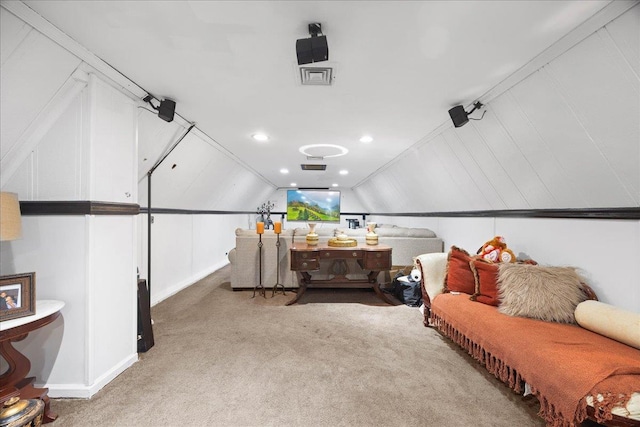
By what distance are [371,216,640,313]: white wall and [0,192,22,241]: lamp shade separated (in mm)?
3662

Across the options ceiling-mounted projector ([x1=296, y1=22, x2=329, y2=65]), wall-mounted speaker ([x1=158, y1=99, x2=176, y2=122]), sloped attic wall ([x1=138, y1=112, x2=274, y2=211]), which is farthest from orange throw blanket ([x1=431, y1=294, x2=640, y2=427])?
sloped attic wall ([x1=138, y1=112, x2=274, y2=211])

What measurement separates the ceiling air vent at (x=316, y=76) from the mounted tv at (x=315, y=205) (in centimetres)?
777

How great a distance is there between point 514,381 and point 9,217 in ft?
9.84

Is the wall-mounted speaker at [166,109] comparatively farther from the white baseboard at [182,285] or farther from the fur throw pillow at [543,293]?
the fur throw pillow at [543,293]

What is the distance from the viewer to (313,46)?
1.42 metres

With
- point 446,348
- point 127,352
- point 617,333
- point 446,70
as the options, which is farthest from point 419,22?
point 127,352

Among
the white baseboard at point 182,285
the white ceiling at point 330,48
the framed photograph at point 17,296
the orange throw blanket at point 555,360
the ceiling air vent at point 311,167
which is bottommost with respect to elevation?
the white baseboard at point 182,285

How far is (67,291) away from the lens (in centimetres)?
176

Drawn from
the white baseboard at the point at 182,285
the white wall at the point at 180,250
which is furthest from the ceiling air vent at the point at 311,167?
Result: the white baseboard at the point at 182,285

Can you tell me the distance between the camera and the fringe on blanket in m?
1.19

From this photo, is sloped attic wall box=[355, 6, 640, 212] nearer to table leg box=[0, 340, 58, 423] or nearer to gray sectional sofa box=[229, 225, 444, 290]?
gray sectional sofa box=[229, 225, 444, 290]

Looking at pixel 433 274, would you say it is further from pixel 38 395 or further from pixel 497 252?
pixel 38 395

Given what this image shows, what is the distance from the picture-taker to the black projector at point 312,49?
55.5 inches

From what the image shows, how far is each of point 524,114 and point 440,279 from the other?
1617mm
